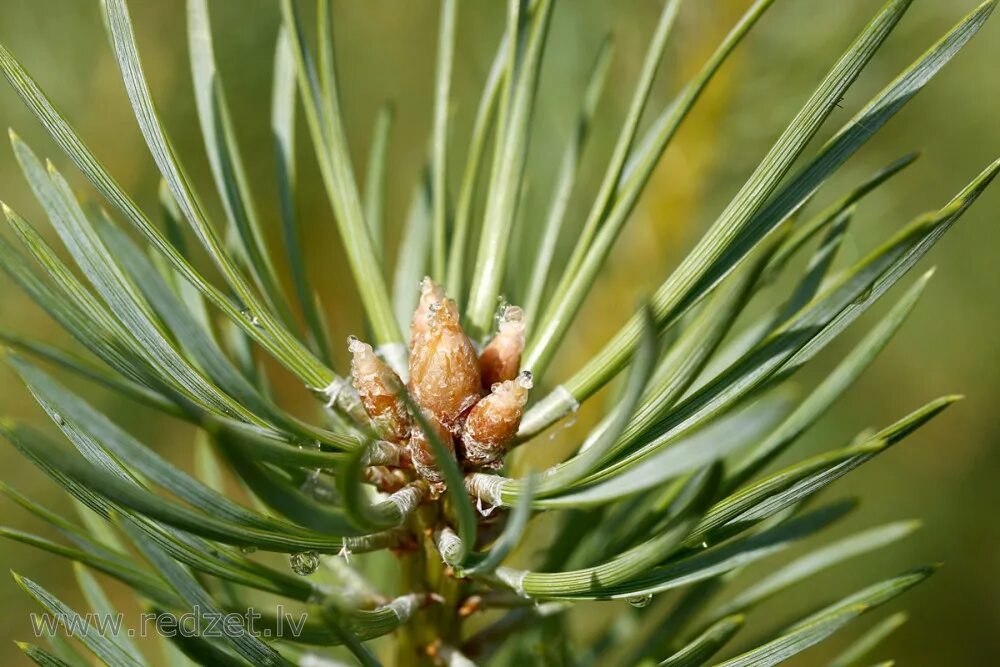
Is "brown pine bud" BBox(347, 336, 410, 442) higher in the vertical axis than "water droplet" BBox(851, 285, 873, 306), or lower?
higher

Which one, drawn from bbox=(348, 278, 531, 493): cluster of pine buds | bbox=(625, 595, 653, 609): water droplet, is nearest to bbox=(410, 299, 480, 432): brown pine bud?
bbox=(348, 278, 531, 493): cluster of pine buds

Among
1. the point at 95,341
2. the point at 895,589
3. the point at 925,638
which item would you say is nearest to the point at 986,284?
the point at 925,638

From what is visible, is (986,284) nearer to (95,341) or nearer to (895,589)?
(895,589)

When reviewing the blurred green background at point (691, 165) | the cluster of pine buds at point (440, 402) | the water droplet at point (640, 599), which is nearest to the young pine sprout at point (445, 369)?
the cluster of pine buds at point (440, 402)

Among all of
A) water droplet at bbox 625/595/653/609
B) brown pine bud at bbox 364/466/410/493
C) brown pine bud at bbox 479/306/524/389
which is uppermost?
brown pine bud at bbox 479/306/524/389

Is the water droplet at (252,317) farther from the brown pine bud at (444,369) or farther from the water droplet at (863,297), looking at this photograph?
the water droplet at (863,297)

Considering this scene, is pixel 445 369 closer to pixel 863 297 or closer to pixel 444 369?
pixel 444 369

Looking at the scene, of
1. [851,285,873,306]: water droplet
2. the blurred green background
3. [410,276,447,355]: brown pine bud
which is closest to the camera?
[851,285,873,306]: water droplet

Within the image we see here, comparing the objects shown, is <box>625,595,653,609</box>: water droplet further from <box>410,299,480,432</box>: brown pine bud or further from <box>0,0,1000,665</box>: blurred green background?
<box>0,0,1000,665</box>: blurred green background
